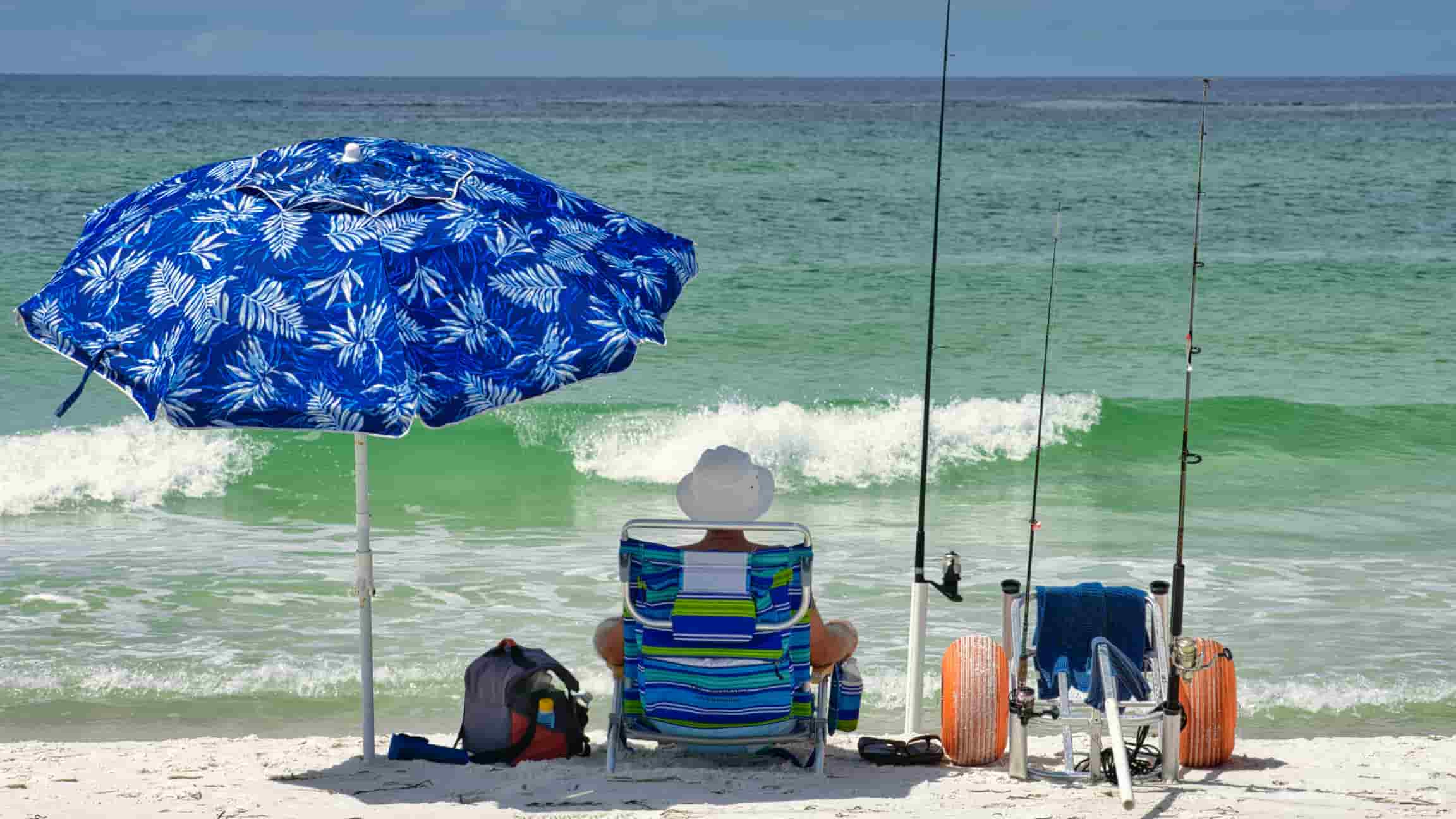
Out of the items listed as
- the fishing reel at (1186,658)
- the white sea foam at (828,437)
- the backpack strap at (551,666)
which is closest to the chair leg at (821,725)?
the backpack strap at (551,666)

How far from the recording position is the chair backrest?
→ 165 inches

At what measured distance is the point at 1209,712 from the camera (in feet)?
15.1

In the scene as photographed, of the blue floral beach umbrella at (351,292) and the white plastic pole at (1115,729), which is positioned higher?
the blue floral beach umbrella at (351,292)

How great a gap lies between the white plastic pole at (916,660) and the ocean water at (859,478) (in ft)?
3.34

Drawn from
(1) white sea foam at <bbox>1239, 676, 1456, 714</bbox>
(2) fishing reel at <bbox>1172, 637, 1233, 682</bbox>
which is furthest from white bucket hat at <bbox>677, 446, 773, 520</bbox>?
(1) white sea foam at <bbox>1239, 676, 1456, 714</bbox>

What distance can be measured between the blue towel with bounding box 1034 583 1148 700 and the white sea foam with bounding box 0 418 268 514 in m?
7.04

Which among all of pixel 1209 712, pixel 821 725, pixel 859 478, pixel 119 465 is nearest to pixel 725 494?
pixel 821 725

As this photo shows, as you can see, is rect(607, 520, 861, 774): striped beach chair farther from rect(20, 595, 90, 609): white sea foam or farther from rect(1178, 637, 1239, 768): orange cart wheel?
rect(20, 595, 90, 609): white sea foam

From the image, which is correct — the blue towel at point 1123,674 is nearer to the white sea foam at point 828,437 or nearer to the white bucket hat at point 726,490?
the white bucket hat at point 726,490

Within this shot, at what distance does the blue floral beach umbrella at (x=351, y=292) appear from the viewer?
3.65m

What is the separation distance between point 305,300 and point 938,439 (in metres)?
8.96

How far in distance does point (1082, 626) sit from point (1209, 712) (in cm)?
49

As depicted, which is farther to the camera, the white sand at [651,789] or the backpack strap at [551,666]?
the backpack strap at [551,666]

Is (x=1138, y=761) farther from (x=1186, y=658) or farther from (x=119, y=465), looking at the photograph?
(x=119, y=465)
